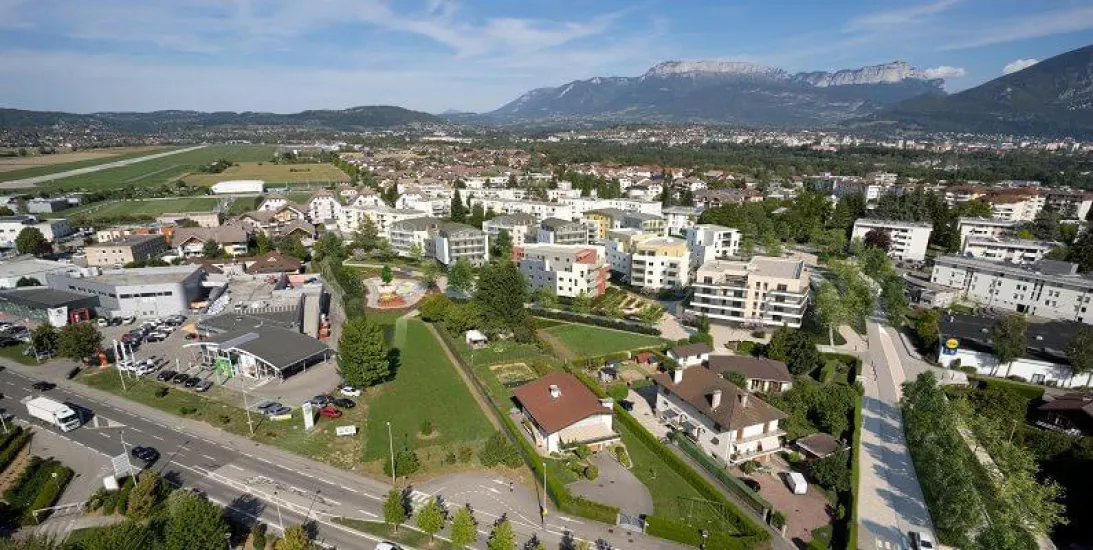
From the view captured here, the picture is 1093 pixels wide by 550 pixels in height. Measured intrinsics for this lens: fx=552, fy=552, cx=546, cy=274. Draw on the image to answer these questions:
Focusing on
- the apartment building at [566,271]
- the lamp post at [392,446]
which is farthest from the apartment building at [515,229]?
the lamp post at [392,446]

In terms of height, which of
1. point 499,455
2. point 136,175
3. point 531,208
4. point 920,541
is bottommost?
point 499,455

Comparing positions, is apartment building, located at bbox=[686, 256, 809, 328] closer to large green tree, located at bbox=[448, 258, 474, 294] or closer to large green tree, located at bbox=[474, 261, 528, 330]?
large green tree, located at bbox=[474, 261, 528, 330]

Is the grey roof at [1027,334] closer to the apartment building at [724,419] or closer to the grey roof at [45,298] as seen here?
the apartment building at [724,419]

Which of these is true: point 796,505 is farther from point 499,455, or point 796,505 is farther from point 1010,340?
point 1010,340

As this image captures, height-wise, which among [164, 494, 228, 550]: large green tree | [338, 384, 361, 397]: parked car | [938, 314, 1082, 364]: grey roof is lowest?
[338, 384, 361, 397]: parked car

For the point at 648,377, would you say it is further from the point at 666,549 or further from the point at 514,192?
the point at 514,192

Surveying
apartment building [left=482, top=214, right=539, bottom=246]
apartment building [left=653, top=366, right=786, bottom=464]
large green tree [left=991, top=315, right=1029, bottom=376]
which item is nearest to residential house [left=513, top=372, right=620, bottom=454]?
apartment building [left=653, top=366, right=786, bottom=464]

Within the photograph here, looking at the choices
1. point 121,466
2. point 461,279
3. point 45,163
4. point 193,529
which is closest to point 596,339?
point 461,279
